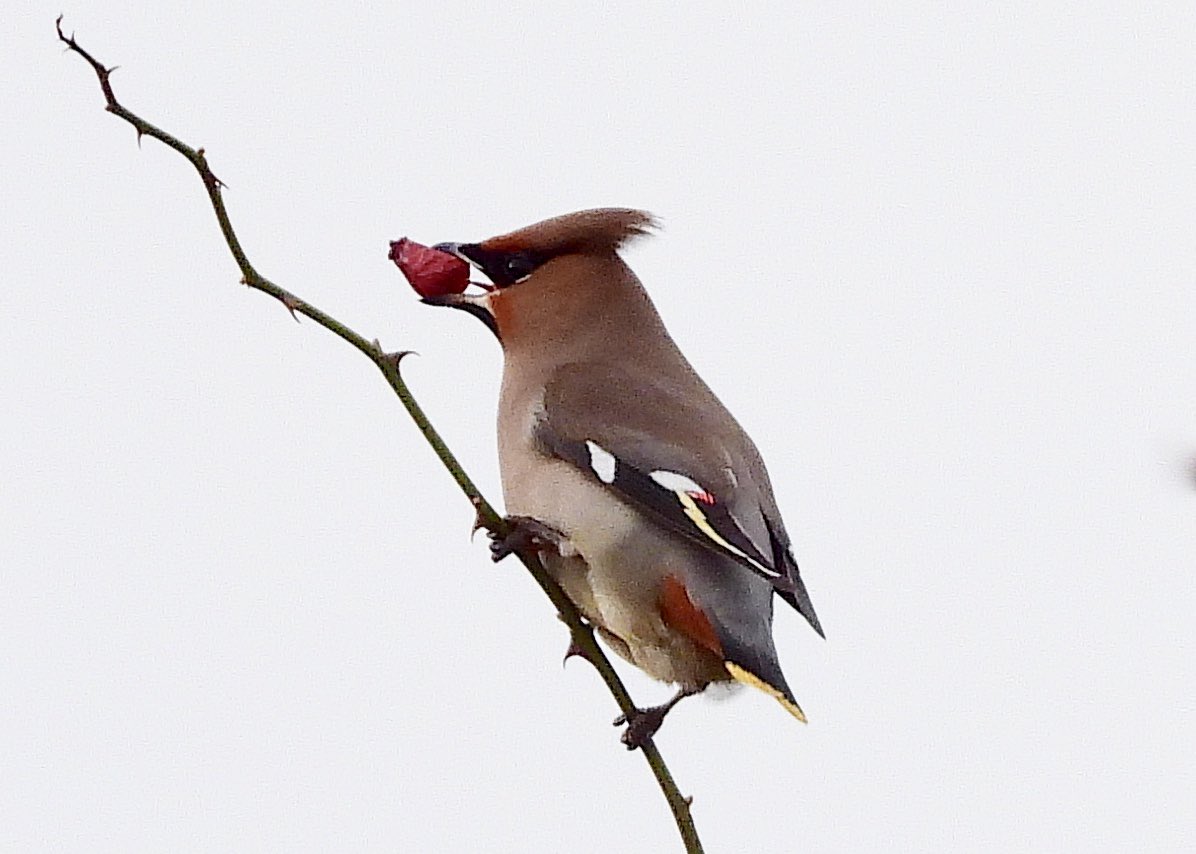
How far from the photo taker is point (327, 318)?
1.46 m

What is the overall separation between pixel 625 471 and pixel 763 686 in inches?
16.3

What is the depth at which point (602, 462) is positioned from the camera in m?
2.37

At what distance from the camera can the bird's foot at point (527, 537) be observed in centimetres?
201

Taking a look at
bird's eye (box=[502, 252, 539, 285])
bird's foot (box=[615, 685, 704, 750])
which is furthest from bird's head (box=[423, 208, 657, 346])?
bird's foot (box=[615, 685, 704, 750])

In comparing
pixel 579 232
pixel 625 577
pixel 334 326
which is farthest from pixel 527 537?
pixel 334 326

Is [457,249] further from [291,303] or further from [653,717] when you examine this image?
[291,303]

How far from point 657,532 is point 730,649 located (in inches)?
8.2

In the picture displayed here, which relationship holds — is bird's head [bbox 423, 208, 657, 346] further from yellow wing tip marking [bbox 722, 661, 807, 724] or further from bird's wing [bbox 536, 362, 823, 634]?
yellow wing tip marking [bbox 722, 661, 807, 724]

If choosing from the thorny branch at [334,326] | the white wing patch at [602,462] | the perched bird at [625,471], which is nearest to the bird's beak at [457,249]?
the perched bird at [625,471]

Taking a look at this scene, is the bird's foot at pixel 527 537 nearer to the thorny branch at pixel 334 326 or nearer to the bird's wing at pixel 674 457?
the bird's wing at pixel 674 457

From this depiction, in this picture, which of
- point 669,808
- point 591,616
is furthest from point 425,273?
point 669,808

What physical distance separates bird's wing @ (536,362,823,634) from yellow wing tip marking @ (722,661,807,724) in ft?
0.41

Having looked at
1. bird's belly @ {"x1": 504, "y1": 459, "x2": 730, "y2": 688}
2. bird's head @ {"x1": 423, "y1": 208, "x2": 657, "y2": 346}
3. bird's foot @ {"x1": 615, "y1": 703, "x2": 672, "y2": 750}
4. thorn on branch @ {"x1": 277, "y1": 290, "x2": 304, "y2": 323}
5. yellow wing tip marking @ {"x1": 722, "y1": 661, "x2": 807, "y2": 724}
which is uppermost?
bird's head @ {"x1": 423, "y1": 208, "x2": 657, "y2": 346}

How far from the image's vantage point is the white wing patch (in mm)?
2340
